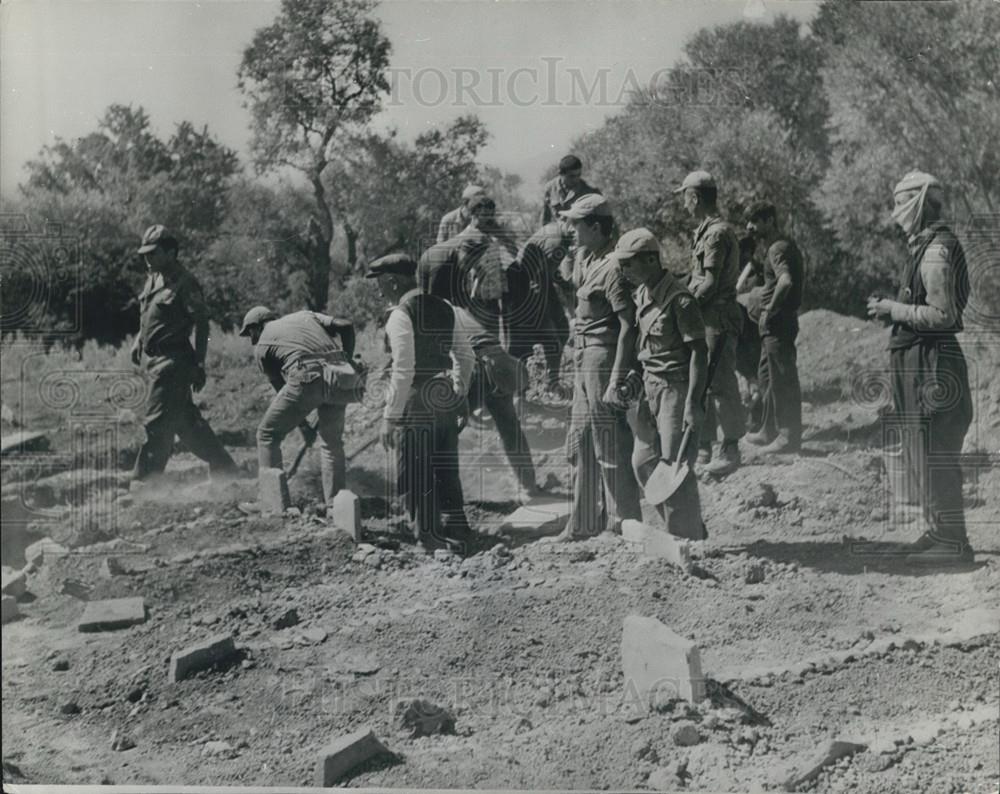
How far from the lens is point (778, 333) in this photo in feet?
23.1

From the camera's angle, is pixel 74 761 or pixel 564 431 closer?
pixel 74 761

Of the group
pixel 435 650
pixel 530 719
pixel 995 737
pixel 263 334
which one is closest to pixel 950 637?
pixel 995 737

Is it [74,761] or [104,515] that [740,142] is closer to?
[104,515]


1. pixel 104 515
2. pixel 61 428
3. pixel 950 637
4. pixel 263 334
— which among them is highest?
pixel 263 334

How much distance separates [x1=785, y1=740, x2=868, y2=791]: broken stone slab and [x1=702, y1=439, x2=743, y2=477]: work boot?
1693 millimetres

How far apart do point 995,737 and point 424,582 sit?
3.22 m

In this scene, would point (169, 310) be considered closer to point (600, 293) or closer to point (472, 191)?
point (472, 191)

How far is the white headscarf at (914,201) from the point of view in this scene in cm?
633

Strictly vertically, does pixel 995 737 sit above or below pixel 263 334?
below

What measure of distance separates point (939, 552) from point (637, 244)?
8.04 feet

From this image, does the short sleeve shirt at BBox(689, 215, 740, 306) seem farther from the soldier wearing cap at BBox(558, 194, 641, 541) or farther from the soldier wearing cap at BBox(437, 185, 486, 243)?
the soldier wearing cap at BBox(437, 185, 486, 243)

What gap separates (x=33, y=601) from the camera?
6.60 metres

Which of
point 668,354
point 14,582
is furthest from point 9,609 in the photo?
point 668,354

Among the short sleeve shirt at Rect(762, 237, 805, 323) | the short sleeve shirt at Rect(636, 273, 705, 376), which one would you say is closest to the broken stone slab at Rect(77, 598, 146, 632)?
the short sleeve shirt at Rect(636, 273, 705, 376)
